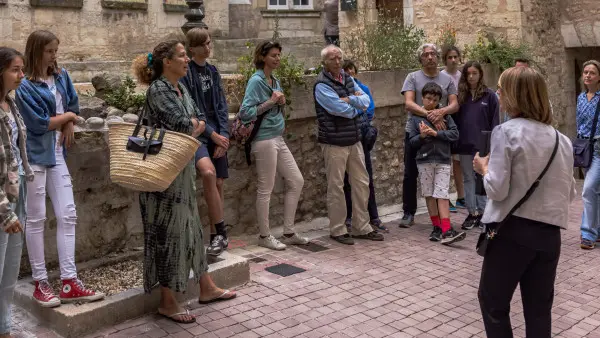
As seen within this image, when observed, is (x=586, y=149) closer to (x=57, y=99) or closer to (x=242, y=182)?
(x=242, y=182)

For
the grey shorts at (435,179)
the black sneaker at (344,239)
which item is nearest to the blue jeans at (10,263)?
the black sneaker at (344,239)

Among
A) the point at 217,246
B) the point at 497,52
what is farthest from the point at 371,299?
the point at 497,52

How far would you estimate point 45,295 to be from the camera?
492 cm

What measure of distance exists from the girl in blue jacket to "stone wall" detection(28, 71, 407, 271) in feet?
2.19

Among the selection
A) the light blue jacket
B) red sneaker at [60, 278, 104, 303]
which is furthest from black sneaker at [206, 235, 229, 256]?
the light blue jacket

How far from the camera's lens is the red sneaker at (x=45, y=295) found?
4.87 meters

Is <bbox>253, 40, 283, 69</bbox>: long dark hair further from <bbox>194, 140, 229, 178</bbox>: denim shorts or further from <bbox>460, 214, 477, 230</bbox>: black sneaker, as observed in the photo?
<bbox>460, 214, 477, 230</bbox>: black sneaker

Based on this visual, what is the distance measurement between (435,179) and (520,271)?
3717mm

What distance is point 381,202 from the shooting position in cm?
910

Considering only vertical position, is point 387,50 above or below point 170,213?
above

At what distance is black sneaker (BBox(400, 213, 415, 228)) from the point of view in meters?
8.10

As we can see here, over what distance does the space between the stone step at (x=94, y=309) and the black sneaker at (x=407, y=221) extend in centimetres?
301

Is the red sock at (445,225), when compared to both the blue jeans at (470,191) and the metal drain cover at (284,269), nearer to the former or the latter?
the blue jeans at (470,191)

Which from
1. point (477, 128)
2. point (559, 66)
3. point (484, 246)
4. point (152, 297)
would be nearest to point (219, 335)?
point (152, 297)
